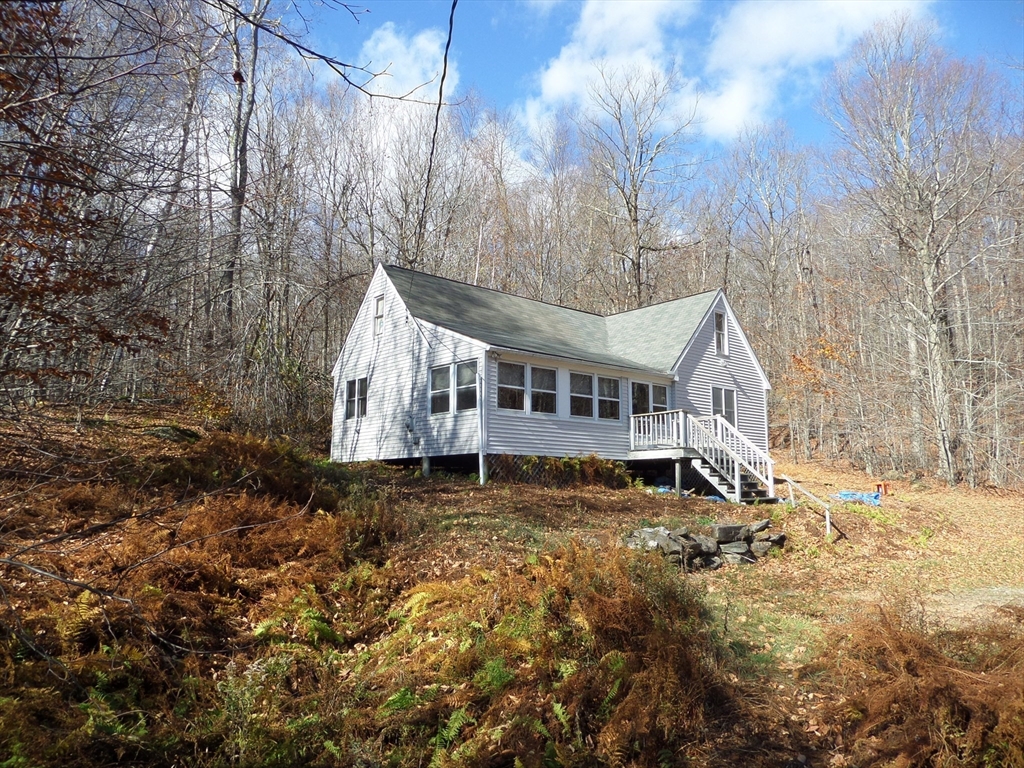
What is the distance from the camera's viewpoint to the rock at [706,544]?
10695 mm

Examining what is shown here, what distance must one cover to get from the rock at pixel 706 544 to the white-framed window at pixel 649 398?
887 cm

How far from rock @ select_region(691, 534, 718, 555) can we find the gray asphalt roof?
715cm

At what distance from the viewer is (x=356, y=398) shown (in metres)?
21.3

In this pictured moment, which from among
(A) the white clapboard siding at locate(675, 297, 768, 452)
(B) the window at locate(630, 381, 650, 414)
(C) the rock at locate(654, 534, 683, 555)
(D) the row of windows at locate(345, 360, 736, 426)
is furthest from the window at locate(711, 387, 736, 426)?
(C) the rock at locate(654, 534, 683, 555)

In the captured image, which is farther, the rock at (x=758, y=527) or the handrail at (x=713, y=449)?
the handrail at (x=713, y=449)

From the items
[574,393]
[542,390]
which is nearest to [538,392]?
[542,390]

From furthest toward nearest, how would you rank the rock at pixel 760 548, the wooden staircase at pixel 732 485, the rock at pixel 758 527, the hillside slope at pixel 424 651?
the wooden staircase at pixel 732 485
the rock at pixel 758 527
the rock at pixel 760 548
the hillside slope at pixel 424 651

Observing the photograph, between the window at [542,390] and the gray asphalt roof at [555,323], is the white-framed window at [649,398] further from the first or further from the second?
the window at [542,390]

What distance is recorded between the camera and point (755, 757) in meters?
5.37

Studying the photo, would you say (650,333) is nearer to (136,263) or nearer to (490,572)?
(490,572)

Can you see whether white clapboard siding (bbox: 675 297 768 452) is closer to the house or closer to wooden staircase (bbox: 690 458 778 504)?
the house

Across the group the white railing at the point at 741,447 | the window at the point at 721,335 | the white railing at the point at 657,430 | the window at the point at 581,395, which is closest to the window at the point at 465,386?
the window at the point at 581,395

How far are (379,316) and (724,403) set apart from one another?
440 inches

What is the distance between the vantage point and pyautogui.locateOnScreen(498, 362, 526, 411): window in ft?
55.6
